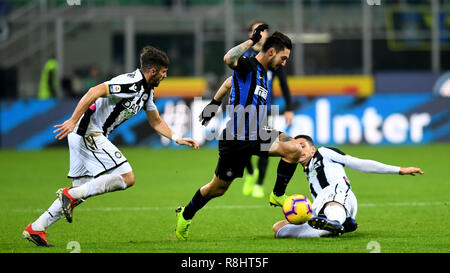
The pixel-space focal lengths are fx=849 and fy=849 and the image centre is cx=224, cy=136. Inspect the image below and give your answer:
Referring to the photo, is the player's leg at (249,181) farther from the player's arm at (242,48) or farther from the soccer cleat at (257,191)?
the player's arm at (242,48)

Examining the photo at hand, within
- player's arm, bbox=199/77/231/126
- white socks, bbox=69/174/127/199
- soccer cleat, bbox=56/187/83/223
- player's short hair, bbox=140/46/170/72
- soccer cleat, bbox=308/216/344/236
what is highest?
player's short hair, bbox=140/46/170/72

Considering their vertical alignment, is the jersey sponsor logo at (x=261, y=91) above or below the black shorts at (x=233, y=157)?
above

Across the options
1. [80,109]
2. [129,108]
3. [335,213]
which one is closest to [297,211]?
[335,213]

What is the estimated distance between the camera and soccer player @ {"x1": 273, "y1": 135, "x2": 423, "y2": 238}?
8195 millimetres

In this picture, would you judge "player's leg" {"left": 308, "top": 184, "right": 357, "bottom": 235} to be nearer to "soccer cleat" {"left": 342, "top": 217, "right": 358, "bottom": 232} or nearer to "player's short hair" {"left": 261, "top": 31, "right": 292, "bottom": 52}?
"soccer cleat" {"left": 342, "top": 217, "right": 358, "bottom": 232}

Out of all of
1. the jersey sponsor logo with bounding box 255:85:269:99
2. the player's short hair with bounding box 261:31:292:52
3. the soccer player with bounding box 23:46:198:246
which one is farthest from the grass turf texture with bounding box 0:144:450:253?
the player's short hair with bounding box 261:31:292:52

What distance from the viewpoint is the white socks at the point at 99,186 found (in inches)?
313

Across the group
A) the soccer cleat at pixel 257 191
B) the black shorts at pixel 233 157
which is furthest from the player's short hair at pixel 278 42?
the soccer cleat at pixel 257 191

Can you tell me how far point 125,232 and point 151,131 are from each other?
40.2 ft

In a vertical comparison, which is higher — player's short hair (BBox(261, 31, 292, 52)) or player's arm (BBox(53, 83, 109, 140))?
player's short hair (BBox(261, 31, 292, 52))

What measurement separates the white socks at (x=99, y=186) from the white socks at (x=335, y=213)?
2.00m

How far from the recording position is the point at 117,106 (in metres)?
8.21

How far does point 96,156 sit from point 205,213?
2.86 meters

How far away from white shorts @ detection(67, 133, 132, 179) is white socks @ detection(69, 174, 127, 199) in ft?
0.35
